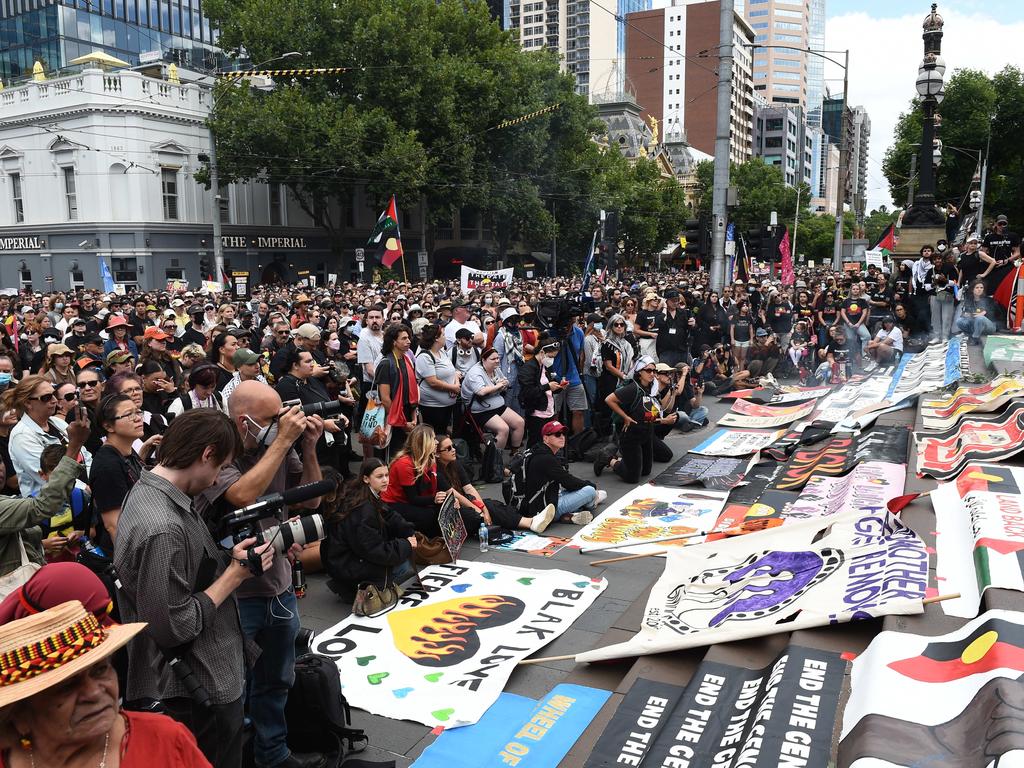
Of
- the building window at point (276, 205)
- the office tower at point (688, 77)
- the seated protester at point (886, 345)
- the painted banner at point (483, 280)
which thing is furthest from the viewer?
the office tower at point (688, 77)

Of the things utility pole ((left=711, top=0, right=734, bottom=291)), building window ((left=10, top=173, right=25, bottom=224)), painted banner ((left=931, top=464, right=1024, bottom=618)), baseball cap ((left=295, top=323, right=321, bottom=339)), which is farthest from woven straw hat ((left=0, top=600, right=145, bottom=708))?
building window ((left=10, top=173, right=25, bottom=224))

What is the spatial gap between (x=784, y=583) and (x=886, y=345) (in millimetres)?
12737

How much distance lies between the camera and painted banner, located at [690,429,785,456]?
11.2 m

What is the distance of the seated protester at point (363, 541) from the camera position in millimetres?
6164

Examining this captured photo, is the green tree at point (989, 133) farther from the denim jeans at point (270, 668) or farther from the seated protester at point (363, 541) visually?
the denim jeans at point (270, 668)

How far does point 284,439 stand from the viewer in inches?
136

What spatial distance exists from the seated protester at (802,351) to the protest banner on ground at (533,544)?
10.6 metres

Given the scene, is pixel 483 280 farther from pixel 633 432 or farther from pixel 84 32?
pixel 84 32

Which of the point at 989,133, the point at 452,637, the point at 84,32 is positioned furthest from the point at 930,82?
the point at 84,32

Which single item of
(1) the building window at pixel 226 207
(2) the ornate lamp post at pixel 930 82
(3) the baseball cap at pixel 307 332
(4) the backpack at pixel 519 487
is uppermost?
(2) the ornate lamp post at pixel 930 82

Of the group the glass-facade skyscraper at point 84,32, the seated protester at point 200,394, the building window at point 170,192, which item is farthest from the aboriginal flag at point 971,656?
the glass-facade skyscraper at point 84,32

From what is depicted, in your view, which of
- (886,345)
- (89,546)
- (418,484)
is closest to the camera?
(89,546)

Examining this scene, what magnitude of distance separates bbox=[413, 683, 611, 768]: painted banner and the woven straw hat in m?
2.77

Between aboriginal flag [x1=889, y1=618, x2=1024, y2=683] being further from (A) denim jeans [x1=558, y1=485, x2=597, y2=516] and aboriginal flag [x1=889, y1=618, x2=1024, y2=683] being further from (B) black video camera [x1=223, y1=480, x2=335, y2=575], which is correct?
(A) denim jeans [x1=558, y1=485, x2=597, y2=516]
